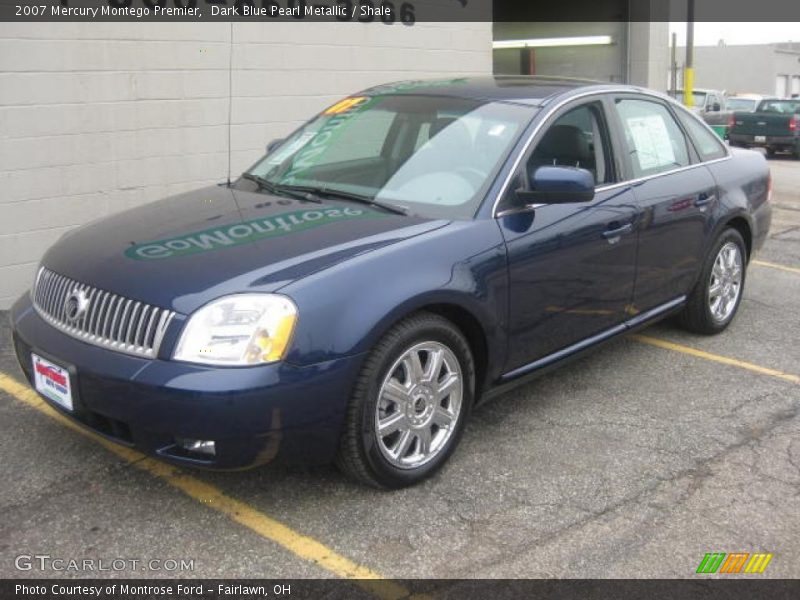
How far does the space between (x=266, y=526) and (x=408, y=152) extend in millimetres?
1902

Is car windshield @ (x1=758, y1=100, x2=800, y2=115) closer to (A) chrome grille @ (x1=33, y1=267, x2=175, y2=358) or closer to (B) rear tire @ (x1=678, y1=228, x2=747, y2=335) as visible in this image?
(B) rear tire @ (x1=678, y1=228, x2=747, y2=335)

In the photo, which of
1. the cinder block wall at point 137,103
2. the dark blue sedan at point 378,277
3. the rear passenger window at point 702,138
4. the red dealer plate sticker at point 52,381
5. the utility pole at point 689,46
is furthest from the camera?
the utility pole at point 689,46

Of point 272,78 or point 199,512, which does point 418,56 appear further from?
point 199,512

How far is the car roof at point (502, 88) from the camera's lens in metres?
4.33

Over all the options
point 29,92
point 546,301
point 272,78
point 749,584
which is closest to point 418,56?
point 272,78

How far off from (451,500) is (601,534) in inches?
23.5

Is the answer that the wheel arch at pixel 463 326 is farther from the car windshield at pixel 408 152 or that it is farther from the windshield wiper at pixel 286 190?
the windshield wiper at pixel 286 190

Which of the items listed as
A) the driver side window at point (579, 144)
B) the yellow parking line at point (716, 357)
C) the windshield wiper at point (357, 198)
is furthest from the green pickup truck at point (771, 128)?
the windshield wiper at point (357, 198)

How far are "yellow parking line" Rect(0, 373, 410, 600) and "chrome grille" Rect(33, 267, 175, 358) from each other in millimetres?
396

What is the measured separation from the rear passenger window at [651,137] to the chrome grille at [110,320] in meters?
2.77

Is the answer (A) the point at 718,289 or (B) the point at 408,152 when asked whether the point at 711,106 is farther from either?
(B) the point at 408,152

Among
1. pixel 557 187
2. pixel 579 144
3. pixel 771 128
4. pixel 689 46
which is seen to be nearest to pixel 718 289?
pixel 579 144

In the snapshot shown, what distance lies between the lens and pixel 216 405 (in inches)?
116

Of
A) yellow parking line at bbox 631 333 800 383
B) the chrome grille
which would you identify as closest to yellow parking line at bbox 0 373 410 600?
the chrome grille
